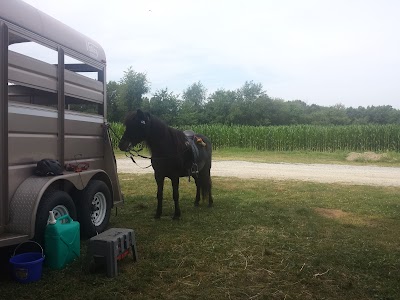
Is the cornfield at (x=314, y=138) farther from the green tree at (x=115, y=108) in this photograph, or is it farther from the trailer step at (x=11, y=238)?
the trailer step at (x=11, y=238)

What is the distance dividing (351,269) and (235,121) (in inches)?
1826

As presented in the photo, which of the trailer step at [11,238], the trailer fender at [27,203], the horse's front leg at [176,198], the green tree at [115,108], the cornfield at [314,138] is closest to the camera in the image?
the trailer step at [11,238]

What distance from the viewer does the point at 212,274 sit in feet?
12.7

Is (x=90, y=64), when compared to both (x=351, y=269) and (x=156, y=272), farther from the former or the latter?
(x=351, y=269)

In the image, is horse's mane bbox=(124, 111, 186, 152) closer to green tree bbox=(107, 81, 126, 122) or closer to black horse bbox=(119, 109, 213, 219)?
black horse bbox=(119, 109, 213, 219)

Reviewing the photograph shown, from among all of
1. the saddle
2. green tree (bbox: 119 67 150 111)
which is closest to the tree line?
green tree (bbox: 119 67 150 111)

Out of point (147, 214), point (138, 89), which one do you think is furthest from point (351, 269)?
point (138, 89)

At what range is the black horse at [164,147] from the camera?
224 inches

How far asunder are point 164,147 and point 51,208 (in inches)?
98.5

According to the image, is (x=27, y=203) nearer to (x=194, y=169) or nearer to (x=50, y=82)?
(x=50, y=82)

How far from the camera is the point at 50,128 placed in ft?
14.0

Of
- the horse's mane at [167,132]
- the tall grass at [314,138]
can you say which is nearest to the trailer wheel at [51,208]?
the horse's mane at [167,132]

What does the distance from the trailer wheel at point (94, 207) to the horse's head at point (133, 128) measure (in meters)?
0.80

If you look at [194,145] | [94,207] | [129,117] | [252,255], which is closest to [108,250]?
[94,207]
